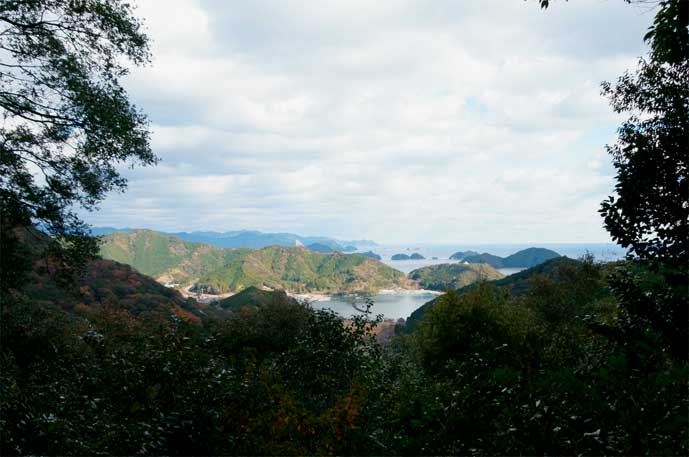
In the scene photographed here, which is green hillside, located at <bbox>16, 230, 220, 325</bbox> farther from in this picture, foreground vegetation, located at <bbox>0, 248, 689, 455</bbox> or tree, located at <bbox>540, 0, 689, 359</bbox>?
tree, located at <bbox>540, 0, 689, 359</bbox>

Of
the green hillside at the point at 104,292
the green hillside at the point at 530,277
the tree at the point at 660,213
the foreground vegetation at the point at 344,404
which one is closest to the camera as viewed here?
the foreground vegetation at the point at 344,404

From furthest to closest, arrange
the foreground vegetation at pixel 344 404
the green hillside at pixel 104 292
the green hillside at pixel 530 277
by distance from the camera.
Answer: the green hillside at pixel 530 277, the green hillside at pixel 104 292, the foreground vegetation at pixel 344 404

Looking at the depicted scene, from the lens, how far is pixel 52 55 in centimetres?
829

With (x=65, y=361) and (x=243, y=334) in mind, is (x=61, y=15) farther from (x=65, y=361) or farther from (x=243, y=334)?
(x=243, y=334)

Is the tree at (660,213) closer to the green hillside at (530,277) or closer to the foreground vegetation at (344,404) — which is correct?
the foreground vegetation at (344,404)

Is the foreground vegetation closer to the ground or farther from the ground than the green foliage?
closer to the ground

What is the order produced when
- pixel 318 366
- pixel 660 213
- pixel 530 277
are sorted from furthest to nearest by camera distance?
pixel 530 277 → pixel 318 366 → pixel 660 213

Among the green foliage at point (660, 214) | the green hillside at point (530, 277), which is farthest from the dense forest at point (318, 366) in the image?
the green hillside at point (530, 277)

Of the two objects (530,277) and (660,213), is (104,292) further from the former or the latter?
(660,213)

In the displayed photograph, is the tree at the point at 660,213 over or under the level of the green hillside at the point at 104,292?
over

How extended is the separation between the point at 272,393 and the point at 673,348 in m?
6.22

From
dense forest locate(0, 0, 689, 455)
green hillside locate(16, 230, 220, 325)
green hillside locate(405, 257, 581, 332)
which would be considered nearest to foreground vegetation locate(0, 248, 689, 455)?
dense forest locate(0, 0, 689, 455)

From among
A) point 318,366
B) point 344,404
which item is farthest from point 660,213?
point 318,366

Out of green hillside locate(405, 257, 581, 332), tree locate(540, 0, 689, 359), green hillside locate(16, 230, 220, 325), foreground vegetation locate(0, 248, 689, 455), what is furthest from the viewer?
green hillside locate(405, 257, 581, 332)
